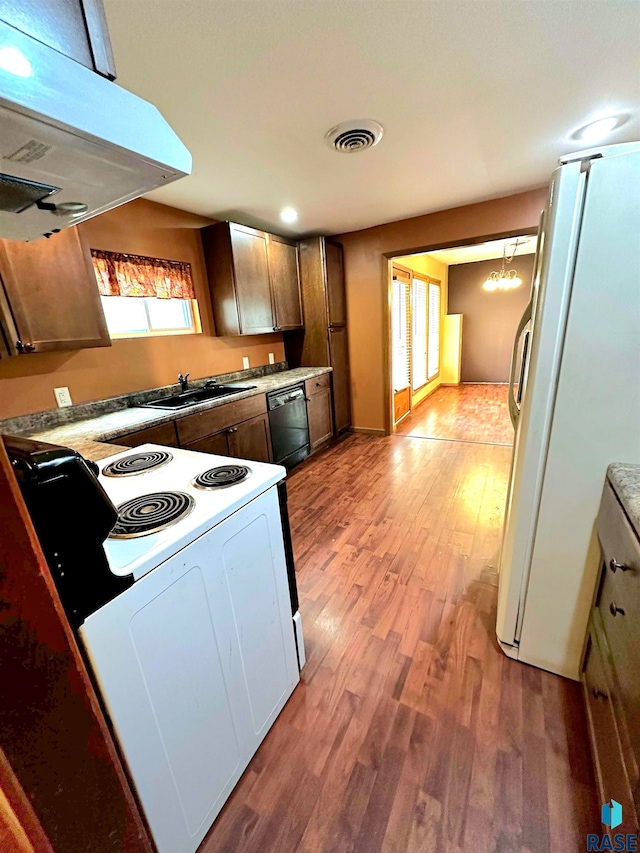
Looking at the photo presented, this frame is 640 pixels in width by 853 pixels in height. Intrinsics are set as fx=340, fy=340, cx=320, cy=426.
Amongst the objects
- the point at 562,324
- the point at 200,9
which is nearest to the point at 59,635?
the point at 562,324

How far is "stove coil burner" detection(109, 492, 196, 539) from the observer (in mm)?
856

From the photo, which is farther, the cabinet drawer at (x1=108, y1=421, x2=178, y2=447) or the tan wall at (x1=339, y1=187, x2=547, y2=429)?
the tan wall at (x1=339, y1=187, x2=547, y2=429)

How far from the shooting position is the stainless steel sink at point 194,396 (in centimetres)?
259

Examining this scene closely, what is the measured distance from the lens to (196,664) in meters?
0.89

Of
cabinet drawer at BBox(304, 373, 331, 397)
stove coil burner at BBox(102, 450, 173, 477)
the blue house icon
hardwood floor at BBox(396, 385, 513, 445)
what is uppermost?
stove coil burner at BBox(102, 450, 173, 477)

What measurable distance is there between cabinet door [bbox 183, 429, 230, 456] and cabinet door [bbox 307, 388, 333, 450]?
3.97 ft

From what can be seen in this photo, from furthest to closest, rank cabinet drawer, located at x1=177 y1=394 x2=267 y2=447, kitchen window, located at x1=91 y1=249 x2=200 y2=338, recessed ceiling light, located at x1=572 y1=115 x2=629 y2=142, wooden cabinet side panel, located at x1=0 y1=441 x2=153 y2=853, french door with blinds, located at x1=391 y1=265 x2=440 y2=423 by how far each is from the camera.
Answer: french door with blinds, located at x1=391 y1=265 x2=440 y2=423 < kitchen window, located at x1=91 y1=249 x2=200 y2=338 < cabinet drawer, located at x1=177 y1=394 x2=267 y2=447 < recessed ceiling light, located at x1=572 y1=115 x2=629 y2=142 < wooden cabinet side panel, located at x1=0 y1=441 x2=153 y2=853

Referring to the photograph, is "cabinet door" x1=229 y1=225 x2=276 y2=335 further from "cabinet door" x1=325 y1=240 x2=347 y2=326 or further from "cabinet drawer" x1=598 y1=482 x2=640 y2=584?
"cabinet drawer" x1=598 y1=482 x2=640 y2=584

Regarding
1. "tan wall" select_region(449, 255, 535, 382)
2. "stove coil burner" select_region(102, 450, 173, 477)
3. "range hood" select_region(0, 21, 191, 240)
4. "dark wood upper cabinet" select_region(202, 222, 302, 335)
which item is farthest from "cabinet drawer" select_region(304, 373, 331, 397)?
"tan wall" select_region(449, 255, 535, 382)

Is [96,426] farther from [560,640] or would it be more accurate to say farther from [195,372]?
[560,640]

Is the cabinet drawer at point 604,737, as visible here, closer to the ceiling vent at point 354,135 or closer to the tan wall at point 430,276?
the ceiling vent at point 354,135

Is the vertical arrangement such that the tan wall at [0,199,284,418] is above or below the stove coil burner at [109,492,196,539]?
above

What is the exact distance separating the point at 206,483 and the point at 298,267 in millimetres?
3329

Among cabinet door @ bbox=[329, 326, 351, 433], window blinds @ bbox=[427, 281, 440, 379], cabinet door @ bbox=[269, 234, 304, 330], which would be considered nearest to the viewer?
cabinet door @ bbox=[269, 234, 304, 330]
